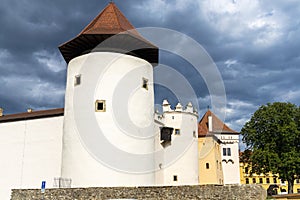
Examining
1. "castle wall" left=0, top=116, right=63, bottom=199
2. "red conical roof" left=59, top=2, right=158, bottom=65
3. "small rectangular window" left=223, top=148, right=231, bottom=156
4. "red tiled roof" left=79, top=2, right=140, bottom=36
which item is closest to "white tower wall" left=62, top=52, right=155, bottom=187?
"red conical roof" left=59, top=2, right=158, bottom=65

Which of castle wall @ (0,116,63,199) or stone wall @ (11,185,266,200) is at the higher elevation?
castle wall @ (0,116,63,199)

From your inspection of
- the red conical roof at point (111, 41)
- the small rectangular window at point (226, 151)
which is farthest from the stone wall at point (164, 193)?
the small rectangular window at point (226, 151)

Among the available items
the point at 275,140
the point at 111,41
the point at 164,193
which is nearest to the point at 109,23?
the point at 111,41

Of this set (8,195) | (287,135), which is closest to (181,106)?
(287,135)

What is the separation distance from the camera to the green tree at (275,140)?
27984 mm

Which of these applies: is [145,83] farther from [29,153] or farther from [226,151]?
[226,151]

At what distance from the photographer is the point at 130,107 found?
1892cm

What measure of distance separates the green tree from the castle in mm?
13052

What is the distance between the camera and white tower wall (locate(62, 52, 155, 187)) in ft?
58.2

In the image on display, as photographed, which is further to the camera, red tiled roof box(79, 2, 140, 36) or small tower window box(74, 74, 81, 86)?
small tower window box(74, 74, 81, 86)

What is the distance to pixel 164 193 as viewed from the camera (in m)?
14.4

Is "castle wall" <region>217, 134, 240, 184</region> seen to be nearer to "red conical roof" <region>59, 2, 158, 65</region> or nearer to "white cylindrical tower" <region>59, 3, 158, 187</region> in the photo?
"white cylindrical tower" <region>59, 3, 158, 187</region>

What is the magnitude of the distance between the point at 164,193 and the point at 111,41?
912 centimetres

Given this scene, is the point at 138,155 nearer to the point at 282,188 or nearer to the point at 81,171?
the point at 81,171
